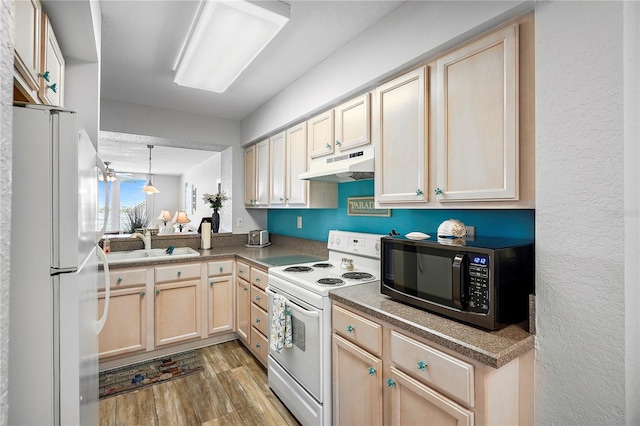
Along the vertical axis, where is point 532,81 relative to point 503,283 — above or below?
above

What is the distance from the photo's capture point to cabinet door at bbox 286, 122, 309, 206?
2648 mm

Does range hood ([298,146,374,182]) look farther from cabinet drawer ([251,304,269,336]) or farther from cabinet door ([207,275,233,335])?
cabinet door ([207,275,233,335])

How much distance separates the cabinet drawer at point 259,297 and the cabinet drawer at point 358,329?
984 mm

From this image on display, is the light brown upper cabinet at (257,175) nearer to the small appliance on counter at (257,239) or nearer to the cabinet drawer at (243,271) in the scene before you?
the small appliance on counter at (257,239)

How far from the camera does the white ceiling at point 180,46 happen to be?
176 cm

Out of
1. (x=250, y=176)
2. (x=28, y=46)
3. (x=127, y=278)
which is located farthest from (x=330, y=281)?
(x=250, y=176)

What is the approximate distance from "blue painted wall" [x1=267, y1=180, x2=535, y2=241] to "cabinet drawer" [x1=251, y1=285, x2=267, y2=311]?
2.47ft

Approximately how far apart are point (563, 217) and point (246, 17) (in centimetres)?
173

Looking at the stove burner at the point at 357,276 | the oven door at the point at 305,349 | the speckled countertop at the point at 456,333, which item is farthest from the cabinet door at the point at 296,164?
the speckled countertop at the point at 456,333

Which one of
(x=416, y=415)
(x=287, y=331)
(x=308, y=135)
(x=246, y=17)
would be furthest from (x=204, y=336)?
(x=246, y=17)

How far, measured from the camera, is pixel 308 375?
187cm

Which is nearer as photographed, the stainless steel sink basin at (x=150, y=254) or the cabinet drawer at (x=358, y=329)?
the cabinet drawer at (x=358, y=329)

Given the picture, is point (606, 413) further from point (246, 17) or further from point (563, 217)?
point (246, 17)

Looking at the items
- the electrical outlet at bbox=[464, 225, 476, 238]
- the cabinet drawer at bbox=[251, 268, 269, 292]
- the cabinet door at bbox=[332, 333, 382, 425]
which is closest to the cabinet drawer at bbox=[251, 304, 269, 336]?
the cabinet drawer at bbox=[251, 268, 269, 292]
